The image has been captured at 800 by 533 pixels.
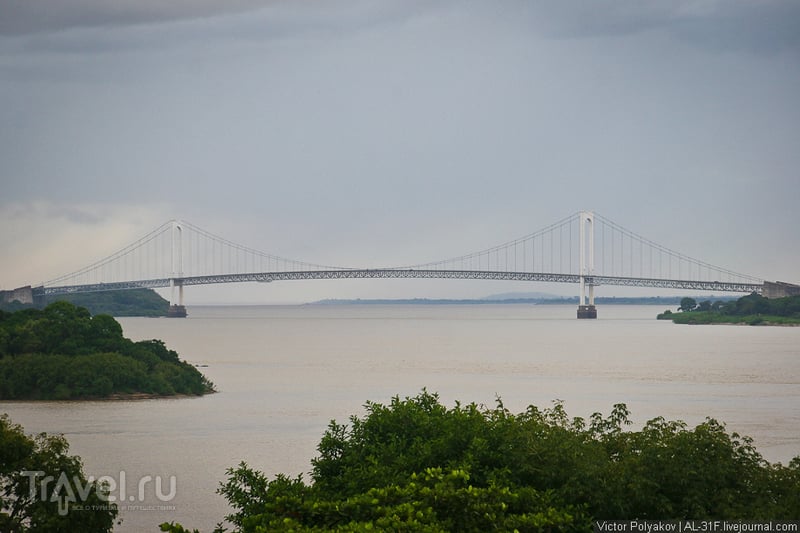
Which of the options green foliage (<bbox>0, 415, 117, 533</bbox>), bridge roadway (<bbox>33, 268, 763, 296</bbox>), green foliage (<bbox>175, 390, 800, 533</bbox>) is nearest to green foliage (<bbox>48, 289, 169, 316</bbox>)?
bridge roadway (<bbox>33, 268, 763, 296</bbox>)

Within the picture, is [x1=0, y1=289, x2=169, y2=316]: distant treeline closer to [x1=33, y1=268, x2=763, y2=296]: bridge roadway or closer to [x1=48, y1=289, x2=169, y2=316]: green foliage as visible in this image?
[x1=48, y1=289, x2=169, y2=316]: green foliage

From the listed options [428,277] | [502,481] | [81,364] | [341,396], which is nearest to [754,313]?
[428,277]

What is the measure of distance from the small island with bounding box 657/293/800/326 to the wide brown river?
22.0 m

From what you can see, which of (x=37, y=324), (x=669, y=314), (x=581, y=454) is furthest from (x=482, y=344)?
(x=669, y=314)

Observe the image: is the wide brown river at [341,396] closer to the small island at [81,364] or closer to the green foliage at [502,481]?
the small island at [81,364]

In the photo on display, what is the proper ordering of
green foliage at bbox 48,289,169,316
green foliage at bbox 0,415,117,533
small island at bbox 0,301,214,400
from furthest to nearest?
green foliage at bbox 48,289,169,316 < small island at bbox 0,301,214,400 < green foliage at bbox 0,415,117,533

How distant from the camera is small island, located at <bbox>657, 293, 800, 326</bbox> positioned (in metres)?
78.1

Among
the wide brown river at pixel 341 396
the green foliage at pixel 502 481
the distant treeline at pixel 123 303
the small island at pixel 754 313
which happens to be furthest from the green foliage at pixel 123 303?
the green foliage at pixel 502 481

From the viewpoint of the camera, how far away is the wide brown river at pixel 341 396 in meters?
17.7

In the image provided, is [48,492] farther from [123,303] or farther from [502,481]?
[123,303]

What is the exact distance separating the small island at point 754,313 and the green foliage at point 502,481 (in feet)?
227

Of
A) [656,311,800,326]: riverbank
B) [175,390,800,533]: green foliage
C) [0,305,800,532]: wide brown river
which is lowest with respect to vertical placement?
[0,305,800,532]: wide brown river

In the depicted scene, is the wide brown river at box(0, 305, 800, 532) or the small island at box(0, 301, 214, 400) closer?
the wide brown river at box(0, 305, 800, 532)

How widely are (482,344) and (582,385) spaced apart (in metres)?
23.4
